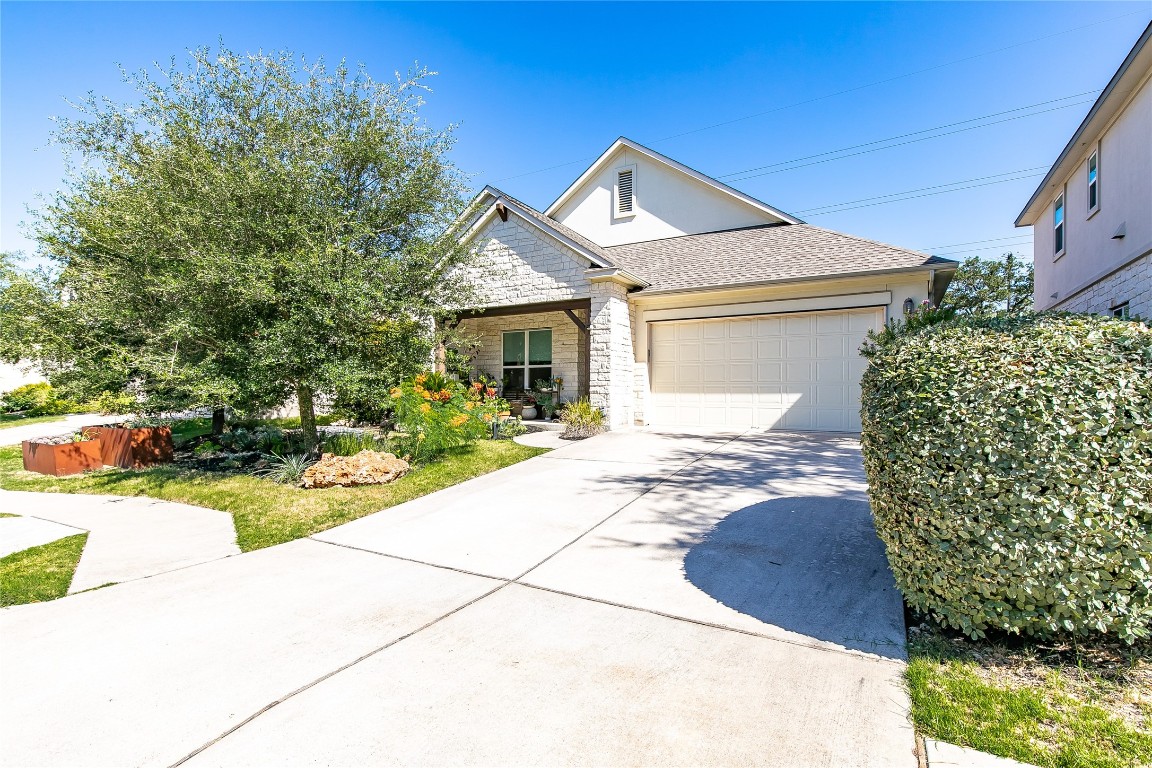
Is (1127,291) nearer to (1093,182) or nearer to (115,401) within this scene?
(1093,182)

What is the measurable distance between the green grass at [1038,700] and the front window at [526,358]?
11383mm

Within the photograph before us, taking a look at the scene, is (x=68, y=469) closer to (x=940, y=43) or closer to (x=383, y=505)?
(x=383, y=505)

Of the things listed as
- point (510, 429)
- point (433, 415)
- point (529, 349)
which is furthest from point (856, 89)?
point (433, 415)

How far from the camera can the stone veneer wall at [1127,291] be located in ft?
21.5

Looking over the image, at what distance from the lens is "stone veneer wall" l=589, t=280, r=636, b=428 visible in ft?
35.1

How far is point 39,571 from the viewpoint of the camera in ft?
12.7

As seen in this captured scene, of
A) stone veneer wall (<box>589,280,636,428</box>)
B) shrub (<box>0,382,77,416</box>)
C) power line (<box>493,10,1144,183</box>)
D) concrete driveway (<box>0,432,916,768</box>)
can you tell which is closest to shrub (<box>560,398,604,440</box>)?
stone veneer wall (<box>589,280,636,428</box>)

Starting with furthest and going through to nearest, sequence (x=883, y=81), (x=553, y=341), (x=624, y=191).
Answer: (x=624, y=191), (x=883, y=81), (x=553, y=341)

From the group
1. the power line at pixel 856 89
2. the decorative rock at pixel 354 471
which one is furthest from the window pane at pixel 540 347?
the decorative rock at pixel 354 471

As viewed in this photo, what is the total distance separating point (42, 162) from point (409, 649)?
35.2 feet

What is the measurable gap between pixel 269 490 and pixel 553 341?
8.23 m

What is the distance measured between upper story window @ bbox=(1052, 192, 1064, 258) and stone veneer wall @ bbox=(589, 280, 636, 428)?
1026cm

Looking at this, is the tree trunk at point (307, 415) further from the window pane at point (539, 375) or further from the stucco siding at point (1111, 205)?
the stucco siding at point (1111, 205)

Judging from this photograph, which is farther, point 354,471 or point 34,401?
point 34,401
